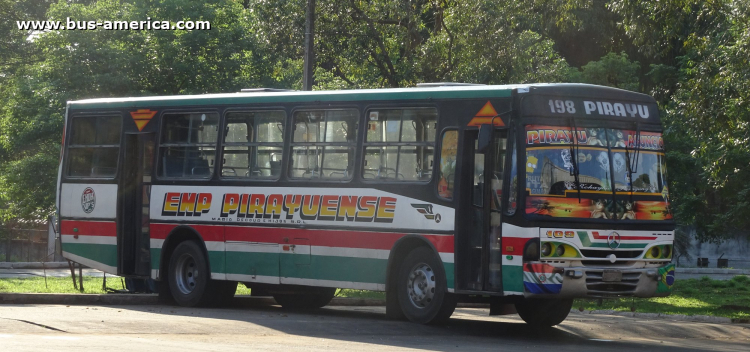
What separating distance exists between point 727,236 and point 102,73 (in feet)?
73.7

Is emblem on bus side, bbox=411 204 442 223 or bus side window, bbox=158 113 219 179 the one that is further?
A: bus side window, bbox=158 113 219 179

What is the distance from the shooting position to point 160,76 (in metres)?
33.8

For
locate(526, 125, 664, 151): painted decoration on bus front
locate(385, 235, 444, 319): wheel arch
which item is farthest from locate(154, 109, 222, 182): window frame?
locate(526, 125, 664, 151): painted decoration on bus front

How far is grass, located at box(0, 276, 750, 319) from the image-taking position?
18.6 meters

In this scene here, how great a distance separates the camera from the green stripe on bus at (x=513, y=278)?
41.5ft

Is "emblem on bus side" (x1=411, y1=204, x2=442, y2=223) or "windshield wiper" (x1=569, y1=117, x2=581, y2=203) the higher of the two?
"windshield wiper" (x1=569, y1=117, x2=581, y2=203)

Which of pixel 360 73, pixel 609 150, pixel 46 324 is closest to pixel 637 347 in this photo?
pixel 609 150

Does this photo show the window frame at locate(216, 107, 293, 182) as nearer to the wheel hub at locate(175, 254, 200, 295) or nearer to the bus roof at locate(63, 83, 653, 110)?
the bus roof at locate(63, 83, 653, 110)

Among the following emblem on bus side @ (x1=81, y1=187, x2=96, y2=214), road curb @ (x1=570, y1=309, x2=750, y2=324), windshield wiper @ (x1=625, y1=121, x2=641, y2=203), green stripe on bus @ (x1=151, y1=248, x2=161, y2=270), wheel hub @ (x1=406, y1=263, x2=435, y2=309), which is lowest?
road curb @ (x1=570, y1=309, x2=750, y2=324)

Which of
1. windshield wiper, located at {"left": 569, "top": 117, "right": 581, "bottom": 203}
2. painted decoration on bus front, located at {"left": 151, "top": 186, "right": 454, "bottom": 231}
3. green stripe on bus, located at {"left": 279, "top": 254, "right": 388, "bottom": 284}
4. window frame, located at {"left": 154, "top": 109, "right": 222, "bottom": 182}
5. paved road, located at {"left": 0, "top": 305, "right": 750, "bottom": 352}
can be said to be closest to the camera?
paved road, located at {"left": 0, "top": 305, "right": 750, "bottom": 352}

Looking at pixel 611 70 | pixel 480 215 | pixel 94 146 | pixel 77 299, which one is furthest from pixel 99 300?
pixel 611 70

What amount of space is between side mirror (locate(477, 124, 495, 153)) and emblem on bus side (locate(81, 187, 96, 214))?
25.8 feet

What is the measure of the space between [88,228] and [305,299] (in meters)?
3.94

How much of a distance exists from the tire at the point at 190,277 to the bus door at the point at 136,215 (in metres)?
0.63
